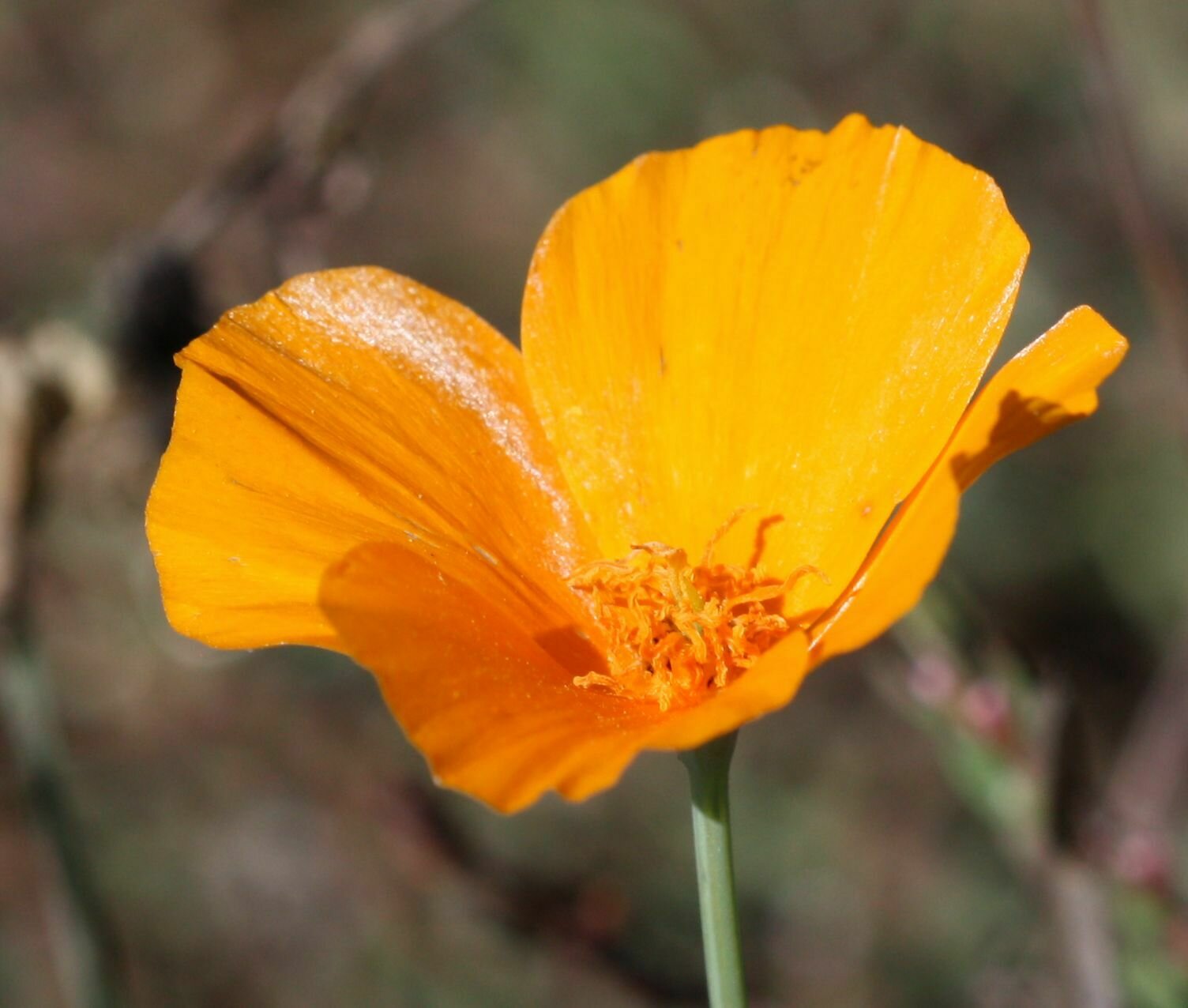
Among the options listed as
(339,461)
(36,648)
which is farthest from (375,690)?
(339,461)

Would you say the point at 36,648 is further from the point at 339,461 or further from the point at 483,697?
the point at 483,697

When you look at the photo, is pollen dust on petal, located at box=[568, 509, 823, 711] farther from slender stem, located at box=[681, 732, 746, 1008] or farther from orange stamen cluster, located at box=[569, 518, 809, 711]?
slender stem, located at box=[681, 732, 746, 1008]

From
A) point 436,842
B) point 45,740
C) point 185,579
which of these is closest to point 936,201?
point 185,579

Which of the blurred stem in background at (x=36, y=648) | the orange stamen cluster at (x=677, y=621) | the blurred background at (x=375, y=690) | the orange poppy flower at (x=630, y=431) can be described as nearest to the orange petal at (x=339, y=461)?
the orange poppy flower at (x=630, y=431)

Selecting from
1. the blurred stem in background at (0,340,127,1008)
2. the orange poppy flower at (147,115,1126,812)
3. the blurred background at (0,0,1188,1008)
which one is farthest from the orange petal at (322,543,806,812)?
the blurred stem in background at (0,340,127,1008)

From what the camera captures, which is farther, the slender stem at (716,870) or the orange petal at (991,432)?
the slender stem at (716,870)

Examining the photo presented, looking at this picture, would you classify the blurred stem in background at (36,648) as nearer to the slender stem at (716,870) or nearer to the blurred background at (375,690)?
the blurred background at (375,690)

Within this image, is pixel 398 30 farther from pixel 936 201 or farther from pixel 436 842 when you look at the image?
pixel 436 842
